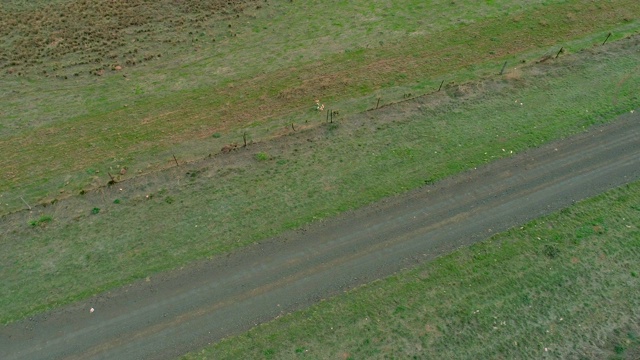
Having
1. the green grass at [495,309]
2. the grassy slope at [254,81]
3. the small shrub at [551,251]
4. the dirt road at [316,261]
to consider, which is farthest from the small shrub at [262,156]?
the small shrub at [551,251]

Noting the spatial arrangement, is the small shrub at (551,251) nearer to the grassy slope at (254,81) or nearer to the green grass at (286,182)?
the green grass at (286,182)

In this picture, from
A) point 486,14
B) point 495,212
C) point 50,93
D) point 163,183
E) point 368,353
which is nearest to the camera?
point 368,353

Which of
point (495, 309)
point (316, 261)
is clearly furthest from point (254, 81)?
point (495, 309)

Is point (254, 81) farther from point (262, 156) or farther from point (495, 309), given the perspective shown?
point (495, 309)

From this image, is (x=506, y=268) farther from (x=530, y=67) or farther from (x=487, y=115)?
(x=530, y=67)

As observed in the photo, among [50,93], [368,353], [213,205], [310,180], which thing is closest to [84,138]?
[50,93]

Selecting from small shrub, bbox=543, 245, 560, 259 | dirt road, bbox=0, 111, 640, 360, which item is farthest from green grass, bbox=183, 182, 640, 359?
dirt road, bbox=0, 111, 640, 360

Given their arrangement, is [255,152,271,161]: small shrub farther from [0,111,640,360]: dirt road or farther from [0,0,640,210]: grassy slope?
[0,111,640,360]: dirt road
